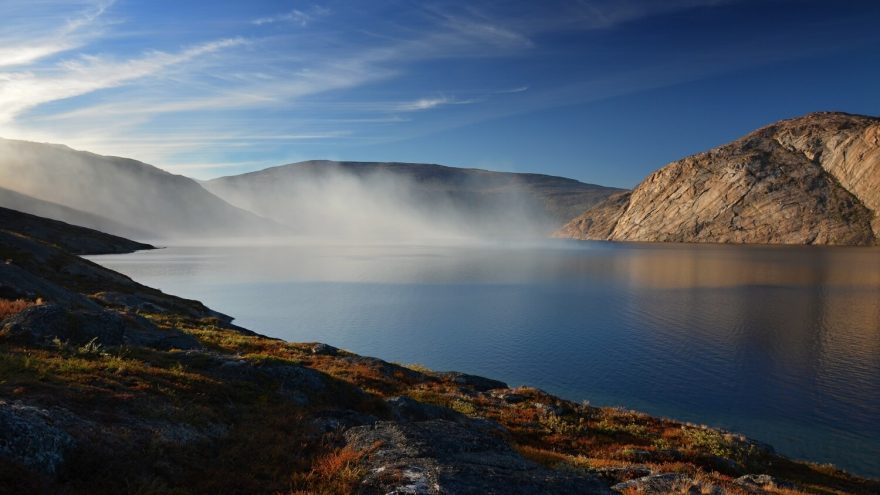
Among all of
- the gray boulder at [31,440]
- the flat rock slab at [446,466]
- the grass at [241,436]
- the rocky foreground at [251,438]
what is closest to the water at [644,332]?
the grass at [241,436]

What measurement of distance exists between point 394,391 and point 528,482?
56.7 feet

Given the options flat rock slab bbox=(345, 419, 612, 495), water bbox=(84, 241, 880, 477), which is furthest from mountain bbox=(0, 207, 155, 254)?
flat rock slab bbox=(345, 419, 612, 495)

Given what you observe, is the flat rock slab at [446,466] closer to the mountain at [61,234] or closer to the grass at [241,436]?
the grass at [241,436]

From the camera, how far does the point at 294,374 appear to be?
17.8 metres

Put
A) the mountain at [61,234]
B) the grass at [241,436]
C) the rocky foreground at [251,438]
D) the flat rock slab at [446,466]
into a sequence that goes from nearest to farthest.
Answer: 1. the rocky foreground at [251,438]
2. the flat rock slab at [446,466]
3. the grass at [241,436]
4. the mountain at [61,234]

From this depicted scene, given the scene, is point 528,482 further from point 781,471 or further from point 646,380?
point 646,380

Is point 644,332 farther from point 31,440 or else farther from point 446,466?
point 31,440

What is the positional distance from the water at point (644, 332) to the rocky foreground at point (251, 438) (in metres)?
12.5

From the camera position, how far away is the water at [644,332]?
35812 millimetres

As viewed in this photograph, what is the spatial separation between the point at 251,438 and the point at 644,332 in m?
55.4

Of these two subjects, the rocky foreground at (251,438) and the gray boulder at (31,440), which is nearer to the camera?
the gray boulder at (31,440)

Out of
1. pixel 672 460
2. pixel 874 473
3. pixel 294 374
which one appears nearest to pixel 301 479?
pixel 294 374

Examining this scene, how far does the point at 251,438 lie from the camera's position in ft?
40.1

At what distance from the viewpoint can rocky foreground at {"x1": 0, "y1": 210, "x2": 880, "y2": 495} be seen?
9562 mm
